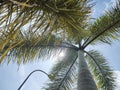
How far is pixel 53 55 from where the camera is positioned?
32.4ft

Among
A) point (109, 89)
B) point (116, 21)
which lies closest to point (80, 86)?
point (116, 21)

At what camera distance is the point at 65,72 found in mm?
10023

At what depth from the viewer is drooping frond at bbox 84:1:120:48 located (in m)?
7.71

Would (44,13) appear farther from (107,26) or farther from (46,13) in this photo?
(107,26)

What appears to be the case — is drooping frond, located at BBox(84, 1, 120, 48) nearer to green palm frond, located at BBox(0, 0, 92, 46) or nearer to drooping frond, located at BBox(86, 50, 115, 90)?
drooping frond, located at BBox(86, 50, 115, 90)

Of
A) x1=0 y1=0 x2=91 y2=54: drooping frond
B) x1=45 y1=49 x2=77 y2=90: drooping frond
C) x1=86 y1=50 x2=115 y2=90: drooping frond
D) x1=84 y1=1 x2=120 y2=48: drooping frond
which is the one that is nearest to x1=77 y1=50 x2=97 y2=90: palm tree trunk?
x1=84 y1=1 x2=120 y2=48: drooping frond

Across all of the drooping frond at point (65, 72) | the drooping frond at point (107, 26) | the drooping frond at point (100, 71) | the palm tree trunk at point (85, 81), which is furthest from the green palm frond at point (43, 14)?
the drooping frond at point (100, 71)

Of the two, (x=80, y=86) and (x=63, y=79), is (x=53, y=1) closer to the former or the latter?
(x=80, y=86)

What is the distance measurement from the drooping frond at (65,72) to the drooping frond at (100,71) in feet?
2.49

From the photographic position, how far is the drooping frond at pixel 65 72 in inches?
364

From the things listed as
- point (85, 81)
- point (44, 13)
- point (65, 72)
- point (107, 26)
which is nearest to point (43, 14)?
point (44, 13)

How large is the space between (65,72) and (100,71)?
146 cm

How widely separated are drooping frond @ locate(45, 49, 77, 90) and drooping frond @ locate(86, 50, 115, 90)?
76cm

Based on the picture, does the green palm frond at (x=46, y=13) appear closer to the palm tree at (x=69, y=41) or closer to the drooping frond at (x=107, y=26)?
the palm tree at (x=69, y=41)
